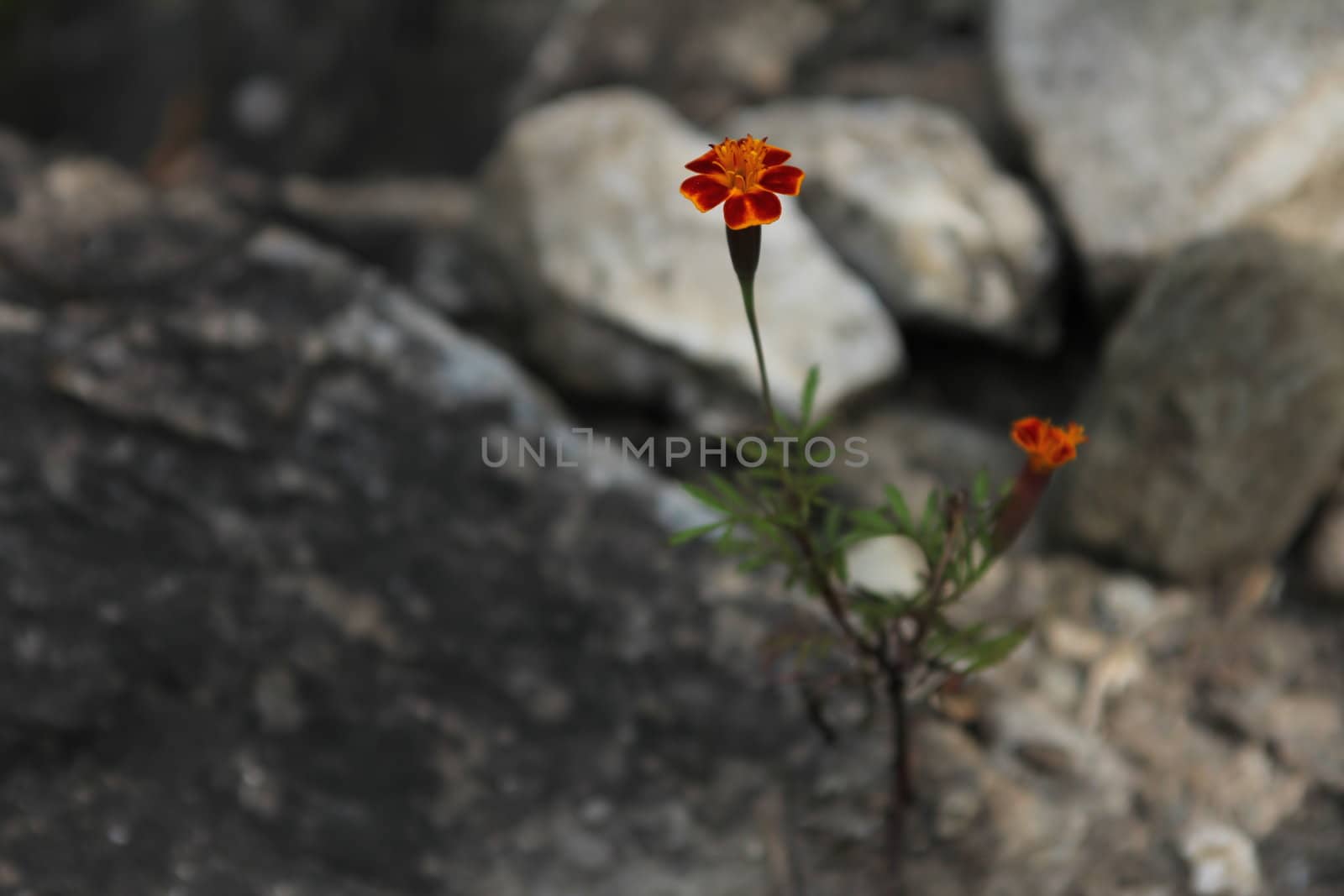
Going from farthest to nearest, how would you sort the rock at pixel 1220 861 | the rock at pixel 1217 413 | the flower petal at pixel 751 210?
1. the rock at pixel 1217 413
2. the rock at pixel 1220 861
3. the flower petal at pixel 751 210

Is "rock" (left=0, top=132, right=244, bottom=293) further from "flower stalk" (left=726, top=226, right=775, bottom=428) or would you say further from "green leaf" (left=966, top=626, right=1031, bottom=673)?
"green leaf" (left=966, top=626, right=1031, bottom=673)

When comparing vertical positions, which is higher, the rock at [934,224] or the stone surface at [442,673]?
the rock at [934,224]

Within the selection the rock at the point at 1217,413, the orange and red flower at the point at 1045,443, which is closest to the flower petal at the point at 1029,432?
the orange and red flower at the point at 1045,443

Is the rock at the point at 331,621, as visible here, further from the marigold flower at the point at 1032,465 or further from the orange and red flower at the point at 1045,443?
the orange and red flower at the point at 1045,443

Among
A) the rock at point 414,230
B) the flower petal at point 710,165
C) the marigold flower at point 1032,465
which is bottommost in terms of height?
the marigold flower at point 1032,465

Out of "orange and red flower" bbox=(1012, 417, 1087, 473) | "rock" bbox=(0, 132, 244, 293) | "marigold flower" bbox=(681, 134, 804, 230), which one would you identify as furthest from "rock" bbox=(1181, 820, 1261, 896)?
"rock" bbox=(0, 132, 244, 293)

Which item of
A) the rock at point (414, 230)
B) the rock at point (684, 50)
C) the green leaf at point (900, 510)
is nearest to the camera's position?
the green leaf at point (900, 510)
